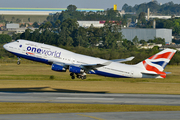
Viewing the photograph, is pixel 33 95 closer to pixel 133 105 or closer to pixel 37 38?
pixel 133 105

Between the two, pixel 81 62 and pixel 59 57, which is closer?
pixel 59 57

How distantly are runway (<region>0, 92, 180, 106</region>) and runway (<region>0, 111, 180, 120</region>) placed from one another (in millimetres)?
8205

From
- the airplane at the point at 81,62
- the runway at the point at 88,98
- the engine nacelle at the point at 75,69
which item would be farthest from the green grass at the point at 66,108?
the airplane at the point at 81,62

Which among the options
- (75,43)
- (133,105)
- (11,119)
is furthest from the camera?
(75,43)

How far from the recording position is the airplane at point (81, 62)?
58188mm

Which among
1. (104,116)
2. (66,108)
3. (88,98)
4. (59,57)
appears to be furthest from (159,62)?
(104,116)

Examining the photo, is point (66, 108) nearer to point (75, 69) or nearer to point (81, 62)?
point (75, 69)

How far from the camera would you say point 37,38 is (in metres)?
165

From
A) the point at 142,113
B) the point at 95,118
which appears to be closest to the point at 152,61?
the point at 142,113

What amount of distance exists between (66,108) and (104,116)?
24.7 ft

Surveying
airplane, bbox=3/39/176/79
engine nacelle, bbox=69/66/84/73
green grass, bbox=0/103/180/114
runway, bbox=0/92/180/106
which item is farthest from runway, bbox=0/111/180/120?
airplane, bbox=3/39/176/79

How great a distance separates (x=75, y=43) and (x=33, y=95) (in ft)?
416

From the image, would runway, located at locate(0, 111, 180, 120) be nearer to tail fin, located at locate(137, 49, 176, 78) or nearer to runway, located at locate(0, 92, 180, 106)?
runway, located at locate(0, 92, 180, 106)

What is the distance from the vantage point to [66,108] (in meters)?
44.2
